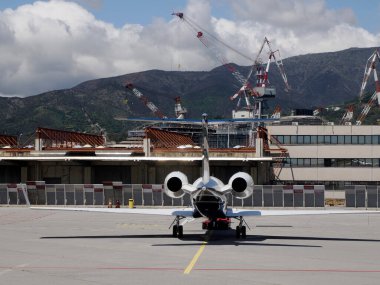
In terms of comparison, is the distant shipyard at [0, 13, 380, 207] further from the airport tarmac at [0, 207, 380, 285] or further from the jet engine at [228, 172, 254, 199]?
the jet engine at [228, 172, 254, 199]

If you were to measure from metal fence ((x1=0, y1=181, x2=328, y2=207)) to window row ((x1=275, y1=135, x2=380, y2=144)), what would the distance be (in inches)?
797

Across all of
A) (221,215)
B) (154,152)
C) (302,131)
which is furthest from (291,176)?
(221,215)

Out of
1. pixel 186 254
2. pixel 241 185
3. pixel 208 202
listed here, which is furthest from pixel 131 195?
pixel 186 254

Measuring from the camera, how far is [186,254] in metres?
27.2

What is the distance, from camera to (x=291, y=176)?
3172 inches

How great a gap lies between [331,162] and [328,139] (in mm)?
2917

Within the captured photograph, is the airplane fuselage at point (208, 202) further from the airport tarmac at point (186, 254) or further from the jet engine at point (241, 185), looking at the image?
the airport tarmac at point (186, 254)

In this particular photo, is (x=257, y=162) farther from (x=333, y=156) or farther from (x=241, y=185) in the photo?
(x=241, y=185)

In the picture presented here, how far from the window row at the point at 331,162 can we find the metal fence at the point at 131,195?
768 inches

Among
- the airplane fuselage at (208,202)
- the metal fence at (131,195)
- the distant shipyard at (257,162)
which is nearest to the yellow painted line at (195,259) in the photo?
the airplane fuselage at (208,202)

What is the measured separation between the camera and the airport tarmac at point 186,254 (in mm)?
21234

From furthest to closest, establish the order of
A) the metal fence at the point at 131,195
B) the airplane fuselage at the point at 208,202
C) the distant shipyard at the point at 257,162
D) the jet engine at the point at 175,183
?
1. the distant shipyard at the point at 257,162
2. the metal fence at the point at 131,195
3. the jet engine at the point at 175,183
4. the airplane fuselage at the point at 208,202

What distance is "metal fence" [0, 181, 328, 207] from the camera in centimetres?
6062

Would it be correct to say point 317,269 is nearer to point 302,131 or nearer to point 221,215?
point 221,215
